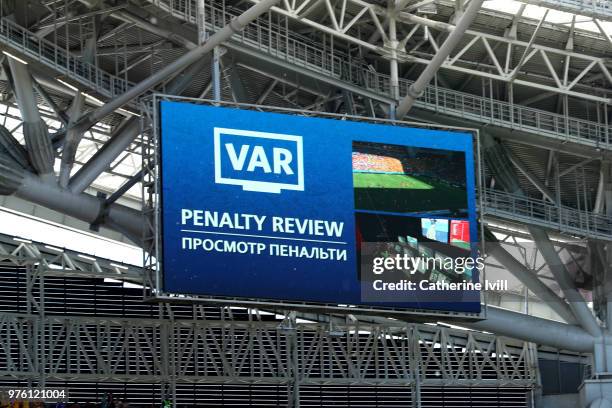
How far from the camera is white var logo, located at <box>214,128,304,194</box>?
114 ft

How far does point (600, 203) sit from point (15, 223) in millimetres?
17006

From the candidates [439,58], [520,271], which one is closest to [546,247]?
[520,271]

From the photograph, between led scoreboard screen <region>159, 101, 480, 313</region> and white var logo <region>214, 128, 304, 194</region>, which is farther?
white var logo <region>214, 128, 304, 194</region>

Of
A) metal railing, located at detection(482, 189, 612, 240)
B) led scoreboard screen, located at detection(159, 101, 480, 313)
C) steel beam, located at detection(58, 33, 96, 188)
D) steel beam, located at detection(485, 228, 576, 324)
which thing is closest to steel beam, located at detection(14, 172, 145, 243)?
steel beam, located at detection(58, 33, 96, 188)

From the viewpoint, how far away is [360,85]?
3972 centimetres

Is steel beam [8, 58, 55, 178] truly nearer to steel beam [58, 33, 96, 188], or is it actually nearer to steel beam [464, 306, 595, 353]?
steel beam [58, 33, 96, 188]

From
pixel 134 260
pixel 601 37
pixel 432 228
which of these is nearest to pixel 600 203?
pixel 601 37

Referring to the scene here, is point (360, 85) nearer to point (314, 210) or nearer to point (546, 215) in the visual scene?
point (314, 210)

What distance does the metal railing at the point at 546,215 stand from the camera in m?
40.8

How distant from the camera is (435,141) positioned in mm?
37500

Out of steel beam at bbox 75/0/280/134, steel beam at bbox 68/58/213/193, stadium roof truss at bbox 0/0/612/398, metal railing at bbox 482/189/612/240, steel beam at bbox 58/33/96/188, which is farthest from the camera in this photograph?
metal railing at bbox 482/189/612/240

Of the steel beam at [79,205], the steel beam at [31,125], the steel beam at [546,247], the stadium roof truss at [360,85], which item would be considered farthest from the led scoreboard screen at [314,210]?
the steel beam at [546,247]

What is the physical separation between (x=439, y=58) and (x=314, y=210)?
4.41 meters

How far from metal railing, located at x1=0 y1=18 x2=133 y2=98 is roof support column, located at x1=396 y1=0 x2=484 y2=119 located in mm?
6554
